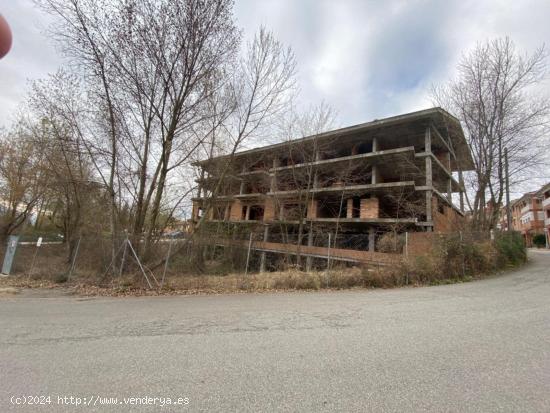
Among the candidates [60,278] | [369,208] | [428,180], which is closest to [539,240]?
[428,180]

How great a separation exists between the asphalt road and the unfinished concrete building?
9533mm

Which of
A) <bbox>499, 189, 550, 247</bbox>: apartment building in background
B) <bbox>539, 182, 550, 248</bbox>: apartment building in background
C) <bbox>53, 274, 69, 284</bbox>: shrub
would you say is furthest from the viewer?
<bbox>499, 189, 550, 247</bbox>: apartment building in background

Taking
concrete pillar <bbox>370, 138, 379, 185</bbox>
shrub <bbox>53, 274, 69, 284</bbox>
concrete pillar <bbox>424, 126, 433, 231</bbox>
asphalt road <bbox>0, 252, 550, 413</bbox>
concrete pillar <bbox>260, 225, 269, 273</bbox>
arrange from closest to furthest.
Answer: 1. asphalt road <bbox>0, 252, 550, 413</bbox>
2. shrub <bbox>53, 274, 69, 284</bbox>
3. concrete pillar <bbox>424, 126, 433, 231</bbox>
4. concrete pillar <bbox>260, 225, 269, 273</bbox>
5. concrete pillar <bbox>370, 138, 379, 185</bbox>

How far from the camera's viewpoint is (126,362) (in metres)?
3.39

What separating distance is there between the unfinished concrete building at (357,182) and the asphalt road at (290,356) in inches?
375

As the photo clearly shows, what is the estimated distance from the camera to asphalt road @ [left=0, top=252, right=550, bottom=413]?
99.0 inches

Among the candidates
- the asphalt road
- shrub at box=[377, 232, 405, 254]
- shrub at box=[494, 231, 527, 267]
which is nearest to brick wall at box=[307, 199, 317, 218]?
shrub at box=[377, 232, 405, 254]

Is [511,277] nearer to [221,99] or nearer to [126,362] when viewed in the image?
[126,362]

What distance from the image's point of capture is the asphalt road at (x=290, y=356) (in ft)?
8.25

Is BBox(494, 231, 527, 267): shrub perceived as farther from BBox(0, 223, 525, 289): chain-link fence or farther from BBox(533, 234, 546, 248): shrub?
BBox(533, 234, 546, 248): shrub

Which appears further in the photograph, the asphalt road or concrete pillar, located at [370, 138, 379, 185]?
concrete pillar, located at [370, 138, 379, 185]

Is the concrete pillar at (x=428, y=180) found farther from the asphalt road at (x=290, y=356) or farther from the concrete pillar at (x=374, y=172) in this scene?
the asphalt road at (x=290, y=356)

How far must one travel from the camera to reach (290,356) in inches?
139

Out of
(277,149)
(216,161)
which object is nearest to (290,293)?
(216,161)
